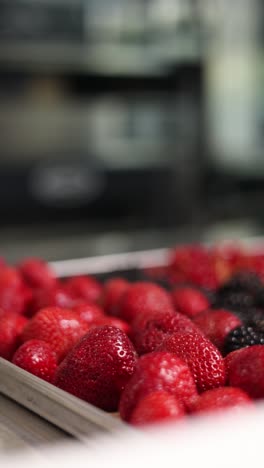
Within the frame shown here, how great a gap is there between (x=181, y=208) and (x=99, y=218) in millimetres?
Answer: 359

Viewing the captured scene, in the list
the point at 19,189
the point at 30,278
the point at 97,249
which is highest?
the point at 30,278

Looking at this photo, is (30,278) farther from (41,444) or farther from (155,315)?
(41,444)

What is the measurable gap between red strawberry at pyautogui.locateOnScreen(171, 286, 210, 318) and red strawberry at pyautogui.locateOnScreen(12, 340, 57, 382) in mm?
243

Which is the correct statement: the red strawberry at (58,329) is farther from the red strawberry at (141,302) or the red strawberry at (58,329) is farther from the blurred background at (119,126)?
the blurred background at (119,126)

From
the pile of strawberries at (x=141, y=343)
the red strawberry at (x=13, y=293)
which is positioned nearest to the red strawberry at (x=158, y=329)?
the pile of strawberries at (x=141, y=343)

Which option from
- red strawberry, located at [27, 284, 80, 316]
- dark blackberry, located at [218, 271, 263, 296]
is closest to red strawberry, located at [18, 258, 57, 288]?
red strawberry, located at [27, 284, 80, 316]

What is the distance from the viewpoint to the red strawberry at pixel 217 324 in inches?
32.6

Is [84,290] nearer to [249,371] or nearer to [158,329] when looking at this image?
[158,329]

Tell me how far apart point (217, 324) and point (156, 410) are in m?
0.27

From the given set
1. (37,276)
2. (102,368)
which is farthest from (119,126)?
(102,368)

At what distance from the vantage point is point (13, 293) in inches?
42.8

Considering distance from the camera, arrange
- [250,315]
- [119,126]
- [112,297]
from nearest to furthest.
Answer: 1. [250,315]
2. [112,297]
3. [119,126]

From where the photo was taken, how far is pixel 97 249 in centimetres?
284

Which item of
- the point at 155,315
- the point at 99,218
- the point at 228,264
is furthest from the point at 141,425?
the point at 99,218
